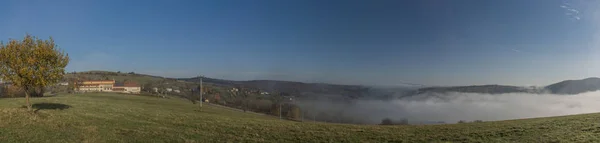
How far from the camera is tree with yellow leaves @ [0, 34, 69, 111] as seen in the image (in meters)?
23.8

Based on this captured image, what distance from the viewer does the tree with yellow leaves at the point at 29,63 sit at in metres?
23.8

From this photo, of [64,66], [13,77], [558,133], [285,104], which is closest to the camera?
[558,133]

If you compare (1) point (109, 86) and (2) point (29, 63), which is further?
(1) point (109, 86)

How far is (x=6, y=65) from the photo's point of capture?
78.8ft

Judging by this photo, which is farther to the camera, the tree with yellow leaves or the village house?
the village house

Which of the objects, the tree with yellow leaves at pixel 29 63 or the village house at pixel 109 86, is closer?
the tree with yellow leaves at pixel 29 63

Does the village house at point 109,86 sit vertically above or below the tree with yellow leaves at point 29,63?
below

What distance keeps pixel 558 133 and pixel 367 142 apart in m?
11.2

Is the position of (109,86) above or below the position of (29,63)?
below

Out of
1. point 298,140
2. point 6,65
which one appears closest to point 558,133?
point 298,140

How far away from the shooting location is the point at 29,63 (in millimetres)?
24172

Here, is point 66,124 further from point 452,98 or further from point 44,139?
point 452,98

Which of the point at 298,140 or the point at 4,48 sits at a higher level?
the point at 4,48

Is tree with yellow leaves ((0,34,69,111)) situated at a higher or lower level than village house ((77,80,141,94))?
higher
